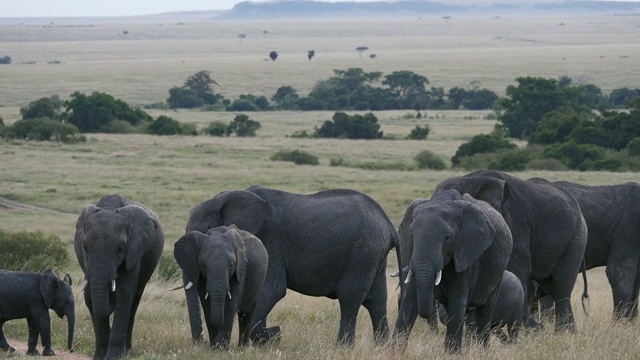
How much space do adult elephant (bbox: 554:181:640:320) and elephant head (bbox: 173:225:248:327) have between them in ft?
15.9

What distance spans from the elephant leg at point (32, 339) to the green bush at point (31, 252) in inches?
289

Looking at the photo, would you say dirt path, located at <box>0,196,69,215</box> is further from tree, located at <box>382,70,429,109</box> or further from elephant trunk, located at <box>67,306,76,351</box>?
tree, located at <box>382,70,429,109</box>

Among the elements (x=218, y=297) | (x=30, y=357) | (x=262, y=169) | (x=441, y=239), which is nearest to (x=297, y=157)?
(x=262, y=169)

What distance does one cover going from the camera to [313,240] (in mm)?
11133

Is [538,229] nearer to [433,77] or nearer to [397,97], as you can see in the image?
[397,97]

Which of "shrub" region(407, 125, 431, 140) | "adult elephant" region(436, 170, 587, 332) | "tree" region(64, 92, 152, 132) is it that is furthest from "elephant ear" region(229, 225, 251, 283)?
"tree" region(64, 92, 152, 132)

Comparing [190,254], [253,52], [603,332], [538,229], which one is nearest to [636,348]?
[603,332]

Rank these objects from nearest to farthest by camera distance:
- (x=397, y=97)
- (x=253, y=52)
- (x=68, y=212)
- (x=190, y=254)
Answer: (x=190, y=254)
(x=68, y=212)
(x=397, y=97)
(x=253, y=52)

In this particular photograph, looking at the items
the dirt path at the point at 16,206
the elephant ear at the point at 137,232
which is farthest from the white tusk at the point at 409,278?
the dirt path at the point at 16,206

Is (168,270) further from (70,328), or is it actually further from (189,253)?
(189,253)

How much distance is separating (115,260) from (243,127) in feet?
173

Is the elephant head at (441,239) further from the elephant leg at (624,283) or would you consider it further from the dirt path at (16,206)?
the dirt path at (16,206)

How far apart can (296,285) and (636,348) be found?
3128 mm

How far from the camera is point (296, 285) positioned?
11.3m
